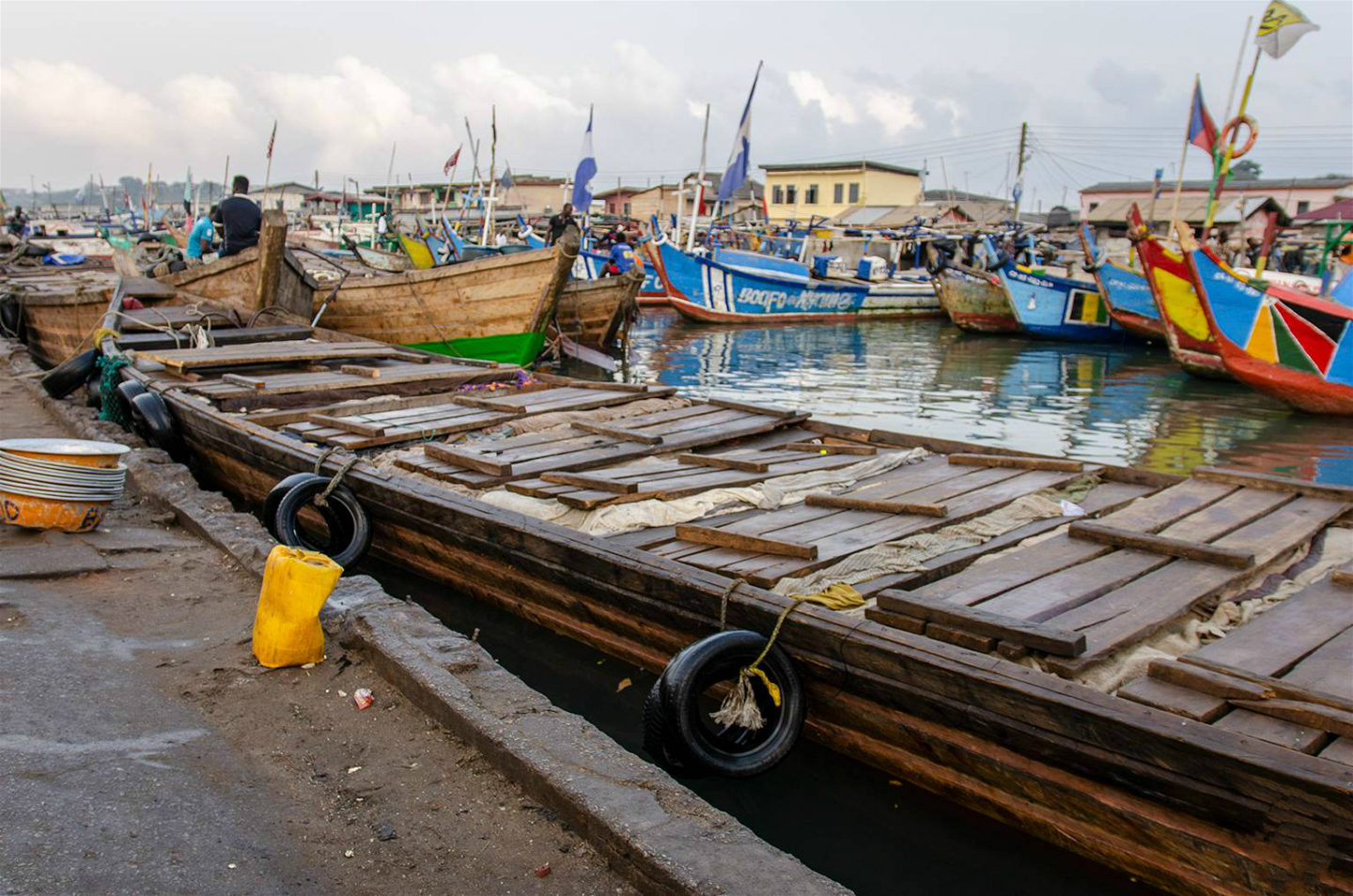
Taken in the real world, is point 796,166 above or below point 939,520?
above

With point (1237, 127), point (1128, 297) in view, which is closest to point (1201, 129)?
point (1237, 127)

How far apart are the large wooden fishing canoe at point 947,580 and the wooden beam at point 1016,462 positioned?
0.04 feet

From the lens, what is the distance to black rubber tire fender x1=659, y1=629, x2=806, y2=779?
137 inches

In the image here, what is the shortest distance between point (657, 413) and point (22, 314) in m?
12.5

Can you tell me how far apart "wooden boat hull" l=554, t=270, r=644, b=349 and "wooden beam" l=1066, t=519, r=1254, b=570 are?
13.8 metres

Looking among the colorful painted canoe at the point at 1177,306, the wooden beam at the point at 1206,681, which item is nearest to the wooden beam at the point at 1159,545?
the wooden beam at the point at 1206,681

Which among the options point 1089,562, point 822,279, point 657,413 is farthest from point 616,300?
point 1089,562

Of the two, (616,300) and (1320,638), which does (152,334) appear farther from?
(1320,638)

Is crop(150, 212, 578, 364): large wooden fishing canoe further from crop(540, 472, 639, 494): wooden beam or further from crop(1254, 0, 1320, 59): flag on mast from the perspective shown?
crop(1254, 0, 1320, 59): flag on mast

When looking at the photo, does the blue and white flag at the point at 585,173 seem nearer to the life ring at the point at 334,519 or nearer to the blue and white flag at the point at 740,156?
the blue and white flag at the point at 740,156

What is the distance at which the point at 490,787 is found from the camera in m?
2.88

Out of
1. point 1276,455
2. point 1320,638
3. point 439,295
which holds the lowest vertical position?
point 1276,455

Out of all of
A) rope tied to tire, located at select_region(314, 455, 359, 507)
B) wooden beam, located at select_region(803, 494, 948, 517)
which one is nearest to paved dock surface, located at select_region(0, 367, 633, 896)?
rope tied to tire, located at select_region(314, 455, 359, 507)

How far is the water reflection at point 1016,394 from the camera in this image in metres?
12.2
